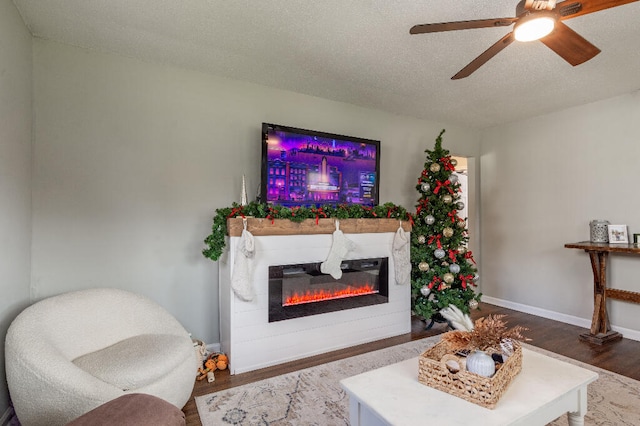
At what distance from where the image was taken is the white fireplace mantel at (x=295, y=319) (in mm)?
2652

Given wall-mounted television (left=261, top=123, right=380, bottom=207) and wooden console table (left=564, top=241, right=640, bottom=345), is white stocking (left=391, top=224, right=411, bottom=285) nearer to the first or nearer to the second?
wall-mounted television (left=261, top=123, right=380, bottom=207)

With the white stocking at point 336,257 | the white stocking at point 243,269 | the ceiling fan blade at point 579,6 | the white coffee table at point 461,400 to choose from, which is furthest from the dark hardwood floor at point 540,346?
the ceiling fan blade at point 579,6

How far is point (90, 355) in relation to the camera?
194cm

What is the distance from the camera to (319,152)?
10.6 feet

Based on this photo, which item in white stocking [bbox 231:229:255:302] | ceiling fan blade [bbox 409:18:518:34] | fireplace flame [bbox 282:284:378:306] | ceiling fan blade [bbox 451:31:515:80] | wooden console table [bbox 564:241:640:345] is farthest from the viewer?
wooden console table [bbox 564:241:640:345]

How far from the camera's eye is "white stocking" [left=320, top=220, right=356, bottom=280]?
9.84 feet

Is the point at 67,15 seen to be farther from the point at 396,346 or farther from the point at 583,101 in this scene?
the point at 583,101

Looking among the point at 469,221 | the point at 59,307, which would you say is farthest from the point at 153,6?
the point at 469,221

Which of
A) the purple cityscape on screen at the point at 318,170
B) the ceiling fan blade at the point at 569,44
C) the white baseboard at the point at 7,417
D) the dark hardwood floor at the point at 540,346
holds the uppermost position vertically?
the ceiling fan blade at the point at 569,44

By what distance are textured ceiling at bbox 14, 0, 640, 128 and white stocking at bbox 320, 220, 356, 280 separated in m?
1.50

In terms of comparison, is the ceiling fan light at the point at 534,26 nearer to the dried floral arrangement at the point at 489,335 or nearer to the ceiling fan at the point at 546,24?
the ceiling fan at the point at 546,24

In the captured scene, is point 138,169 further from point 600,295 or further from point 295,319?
Result: point 600,295

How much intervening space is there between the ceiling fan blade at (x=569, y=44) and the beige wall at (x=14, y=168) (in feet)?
9.92

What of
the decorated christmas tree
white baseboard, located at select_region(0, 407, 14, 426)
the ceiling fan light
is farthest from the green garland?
the ceiling fan light
